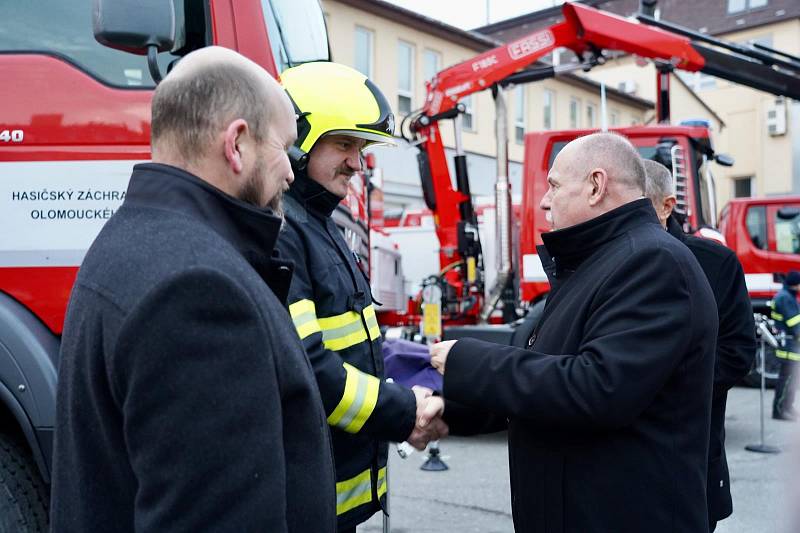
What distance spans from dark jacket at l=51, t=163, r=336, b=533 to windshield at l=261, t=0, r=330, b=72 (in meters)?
1.78

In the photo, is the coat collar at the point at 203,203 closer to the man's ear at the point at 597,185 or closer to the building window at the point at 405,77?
the man's ear at the point at 597,185

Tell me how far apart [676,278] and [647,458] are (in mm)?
461

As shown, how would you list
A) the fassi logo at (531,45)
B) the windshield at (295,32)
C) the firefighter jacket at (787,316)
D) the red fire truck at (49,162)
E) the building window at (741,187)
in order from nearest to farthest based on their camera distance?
the red fire truck at (49,162)
the windshield at (295,32)
the fassi logo at (531,45)
the firefighter jacket at (787,316)
the building window at (741,187)

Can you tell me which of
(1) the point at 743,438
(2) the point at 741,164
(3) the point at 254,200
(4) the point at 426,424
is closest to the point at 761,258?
(1) the point at 743,438

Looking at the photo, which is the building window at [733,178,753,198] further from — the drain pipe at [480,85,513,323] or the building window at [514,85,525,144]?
the drain pipe at [480,85,513,323]

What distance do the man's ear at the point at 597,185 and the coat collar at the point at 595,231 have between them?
61 mm

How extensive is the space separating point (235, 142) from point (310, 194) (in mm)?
1019

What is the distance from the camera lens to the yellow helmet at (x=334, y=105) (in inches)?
97.2

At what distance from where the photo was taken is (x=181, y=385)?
123cm

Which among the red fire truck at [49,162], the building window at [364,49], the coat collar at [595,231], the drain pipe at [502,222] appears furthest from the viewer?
the building window at [364,49]

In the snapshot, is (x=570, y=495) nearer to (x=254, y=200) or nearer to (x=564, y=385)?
(x=564, y=385)

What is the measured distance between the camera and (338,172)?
2.53 metres

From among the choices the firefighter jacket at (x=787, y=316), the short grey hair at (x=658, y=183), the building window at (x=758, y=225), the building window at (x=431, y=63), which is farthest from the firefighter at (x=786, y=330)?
the building window at (x=431, y=63)

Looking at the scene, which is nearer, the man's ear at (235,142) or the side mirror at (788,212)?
the man's ear at (235,142)
